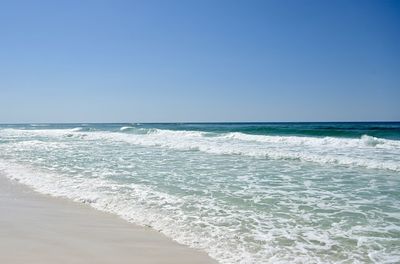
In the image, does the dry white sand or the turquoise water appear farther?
the turquoise water

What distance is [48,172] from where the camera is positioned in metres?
10.4

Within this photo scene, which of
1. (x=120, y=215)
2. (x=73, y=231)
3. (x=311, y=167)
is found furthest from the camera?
(x=311, y=167)

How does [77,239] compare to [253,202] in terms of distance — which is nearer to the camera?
[77,239]

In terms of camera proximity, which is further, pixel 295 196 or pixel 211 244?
pixel 295 196

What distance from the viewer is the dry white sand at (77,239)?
3919mm

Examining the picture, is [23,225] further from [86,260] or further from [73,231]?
[86,260]

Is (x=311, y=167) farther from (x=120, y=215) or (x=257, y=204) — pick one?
Result: (x=120, y=215)

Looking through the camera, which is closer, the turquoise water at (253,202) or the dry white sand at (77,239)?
the dry white sand at (77,239)

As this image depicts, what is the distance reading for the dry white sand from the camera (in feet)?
12.9

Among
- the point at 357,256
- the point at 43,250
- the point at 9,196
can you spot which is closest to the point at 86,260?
the point at 43,250

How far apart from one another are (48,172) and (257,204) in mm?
6745

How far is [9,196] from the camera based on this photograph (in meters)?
7.35

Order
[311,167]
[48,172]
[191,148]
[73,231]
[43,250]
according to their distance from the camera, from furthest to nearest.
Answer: [191,148]
[311,167]
[48,172]
[73,231]
[43,250]

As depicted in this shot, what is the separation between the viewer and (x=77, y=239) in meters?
4.57
